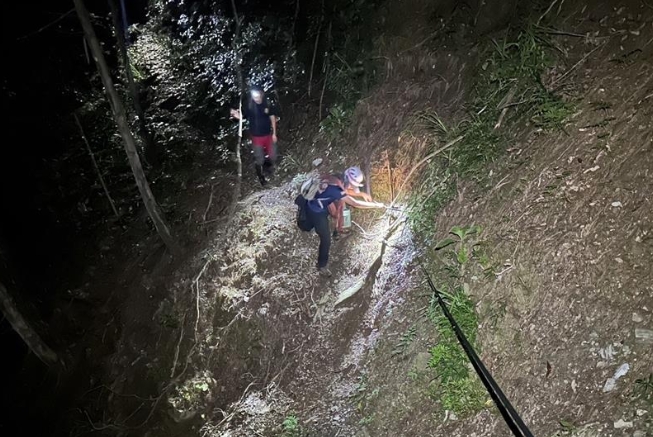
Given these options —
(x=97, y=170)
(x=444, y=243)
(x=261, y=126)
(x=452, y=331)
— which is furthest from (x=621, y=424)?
(x=97, y=170)

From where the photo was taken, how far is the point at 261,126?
917 centimetres

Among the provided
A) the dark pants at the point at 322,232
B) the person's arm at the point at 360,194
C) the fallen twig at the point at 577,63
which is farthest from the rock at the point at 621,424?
the dark pants at the point at 322,232

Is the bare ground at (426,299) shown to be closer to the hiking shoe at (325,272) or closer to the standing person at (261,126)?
the hiking shoe at (325,272)

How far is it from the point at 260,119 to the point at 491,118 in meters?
5.21

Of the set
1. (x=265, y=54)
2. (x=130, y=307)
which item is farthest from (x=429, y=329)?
(x=265, y=54)

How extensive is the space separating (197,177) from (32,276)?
6.24 metres

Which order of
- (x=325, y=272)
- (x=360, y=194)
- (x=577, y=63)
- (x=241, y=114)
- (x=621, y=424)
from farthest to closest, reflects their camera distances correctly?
1. (x=241, y=114)
2. (x=325, y=272)
3. (x=360, y=194)
4. (x=577, y=63)
5. (x=621, y=424)

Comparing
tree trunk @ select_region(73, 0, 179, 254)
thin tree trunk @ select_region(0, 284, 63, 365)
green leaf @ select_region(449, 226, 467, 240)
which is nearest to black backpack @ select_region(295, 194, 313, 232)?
green leaf @ select_region(449, 226, 467, 240)

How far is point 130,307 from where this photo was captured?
10.1m

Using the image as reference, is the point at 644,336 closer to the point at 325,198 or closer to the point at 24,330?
the point at 325,198

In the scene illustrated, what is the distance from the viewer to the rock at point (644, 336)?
3.51 meters

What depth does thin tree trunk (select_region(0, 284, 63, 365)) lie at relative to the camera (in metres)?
9.24

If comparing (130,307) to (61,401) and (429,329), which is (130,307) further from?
(429,329)

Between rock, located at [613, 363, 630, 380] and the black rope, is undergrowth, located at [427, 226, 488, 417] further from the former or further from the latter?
rock, located at [613, 363, 630, 380]
